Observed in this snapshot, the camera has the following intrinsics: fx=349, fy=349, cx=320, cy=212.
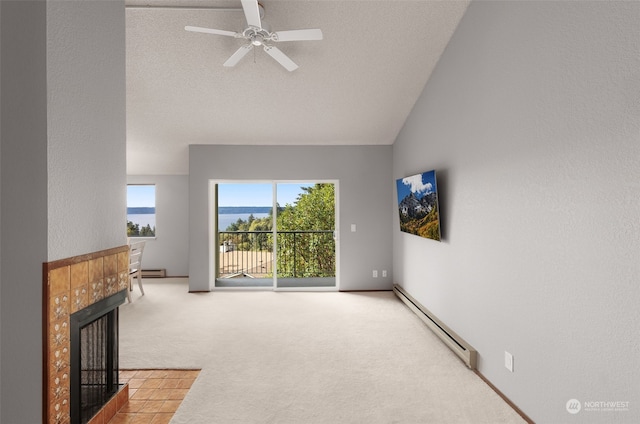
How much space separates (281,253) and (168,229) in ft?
7.66

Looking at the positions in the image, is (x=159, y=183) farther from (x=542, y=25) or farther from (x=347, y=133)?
(x=542, y=25)

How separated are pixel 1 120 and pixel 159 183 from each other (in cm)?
522

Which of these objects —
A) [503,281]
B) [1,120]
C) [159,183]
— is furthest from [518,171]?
[159,183]

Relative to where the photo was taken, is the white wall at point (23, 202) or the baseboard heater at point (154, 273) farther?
the baseboard heater at point (154, 273)

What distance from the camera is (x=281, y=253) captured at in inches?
241

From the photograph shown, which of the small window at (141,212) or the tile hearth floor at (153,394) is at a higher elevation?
the small window at (141,212)

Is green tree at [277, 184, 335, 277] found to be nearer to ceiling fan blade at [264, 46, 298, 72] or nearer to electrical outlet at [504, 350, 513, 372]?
ceiling fan blade at [264, 46, 298, 72]

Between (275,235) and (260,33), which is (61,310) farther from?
(275,235)

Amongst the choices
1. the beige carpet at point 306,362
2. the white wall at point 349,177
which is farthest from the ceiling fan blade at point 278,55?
the beige carpet at point 306,362

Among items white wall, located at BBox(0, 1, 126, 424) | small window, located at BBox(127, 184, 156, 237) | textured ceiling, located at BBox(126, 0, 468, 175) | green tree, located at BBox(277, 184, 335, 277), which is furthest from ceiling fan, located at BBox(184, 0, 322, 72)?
small window, located at BBox(127, 184, 156, 237)
